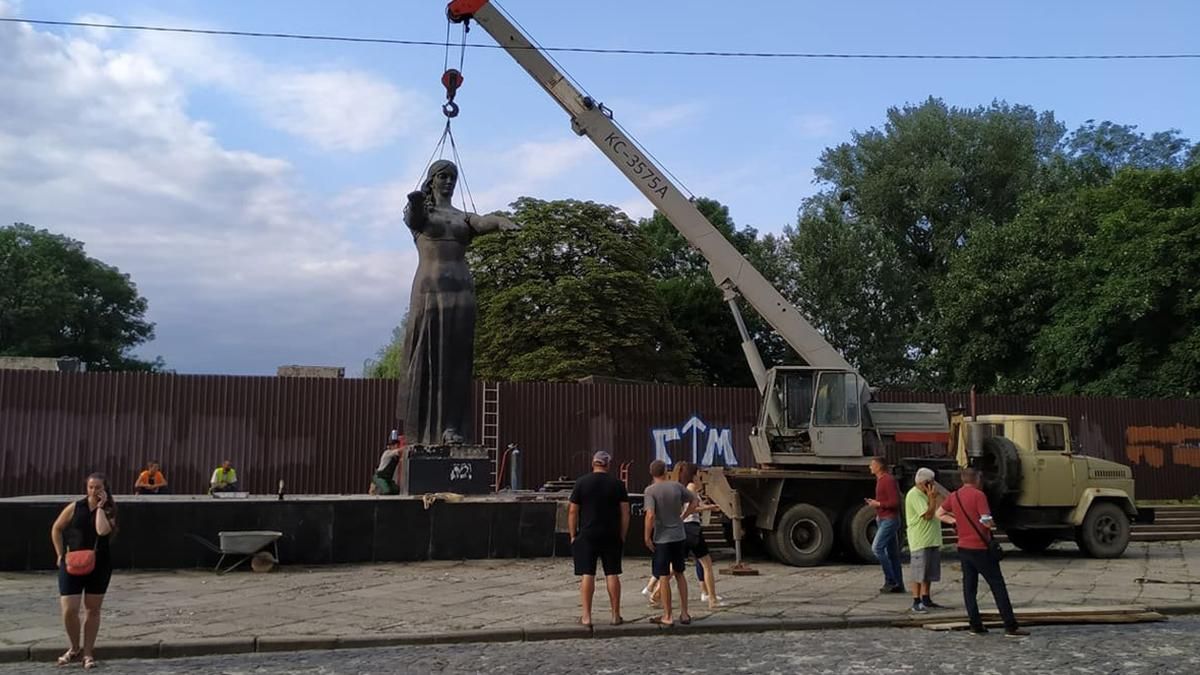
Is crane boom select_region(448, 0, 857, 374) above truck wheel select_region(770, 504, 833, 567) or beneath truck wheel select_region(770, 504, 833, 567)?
above

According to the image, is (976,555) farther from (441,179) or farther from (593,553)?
(441,179)

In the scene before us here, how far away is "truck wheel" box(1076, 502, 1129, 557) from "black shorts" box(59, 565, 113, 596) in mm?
13996

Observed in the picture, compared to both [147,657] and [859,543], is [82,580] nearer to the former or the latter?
[147,657]

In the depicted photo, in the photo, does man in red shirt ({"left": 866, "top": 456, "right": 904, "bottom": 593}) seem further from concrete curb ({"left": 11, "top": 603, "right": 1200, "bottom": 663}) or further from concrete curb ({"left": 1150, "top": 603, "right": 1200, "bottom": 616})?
concrete curb ({"left": 1150, "top": 603, "right": 1200, "bottom": 616})

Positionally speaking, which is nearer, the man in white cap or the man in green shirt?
the man in white cap

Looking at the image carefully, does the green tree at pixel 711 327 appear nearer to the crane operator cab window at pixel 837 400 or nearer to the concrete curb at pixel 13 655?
the crane operator cab window at pixel 837 400

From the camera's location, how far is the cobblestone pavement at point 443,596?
9.48 metres

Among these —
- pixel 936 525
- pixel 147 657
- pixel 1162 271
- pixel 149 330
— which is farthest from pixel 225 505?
pixel 149 330

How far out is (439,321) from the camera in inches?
614

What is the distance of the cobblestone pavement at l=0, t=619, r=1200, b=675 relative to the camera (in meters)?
7.64

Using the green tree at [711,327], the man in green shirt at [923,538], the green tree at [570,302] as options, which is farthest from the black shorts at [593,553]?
the green tree at [711,327]

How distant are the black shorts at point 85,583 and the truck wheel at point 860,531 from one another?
34.8ft

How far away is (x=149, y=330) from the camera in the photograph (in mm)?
64688

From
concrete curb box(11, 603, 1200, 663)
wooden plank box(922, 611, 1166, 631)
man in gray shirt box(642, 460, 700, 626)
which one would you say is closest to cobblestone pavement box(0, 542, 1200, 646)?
concrete curb box(11, 603, 1200, 663)
